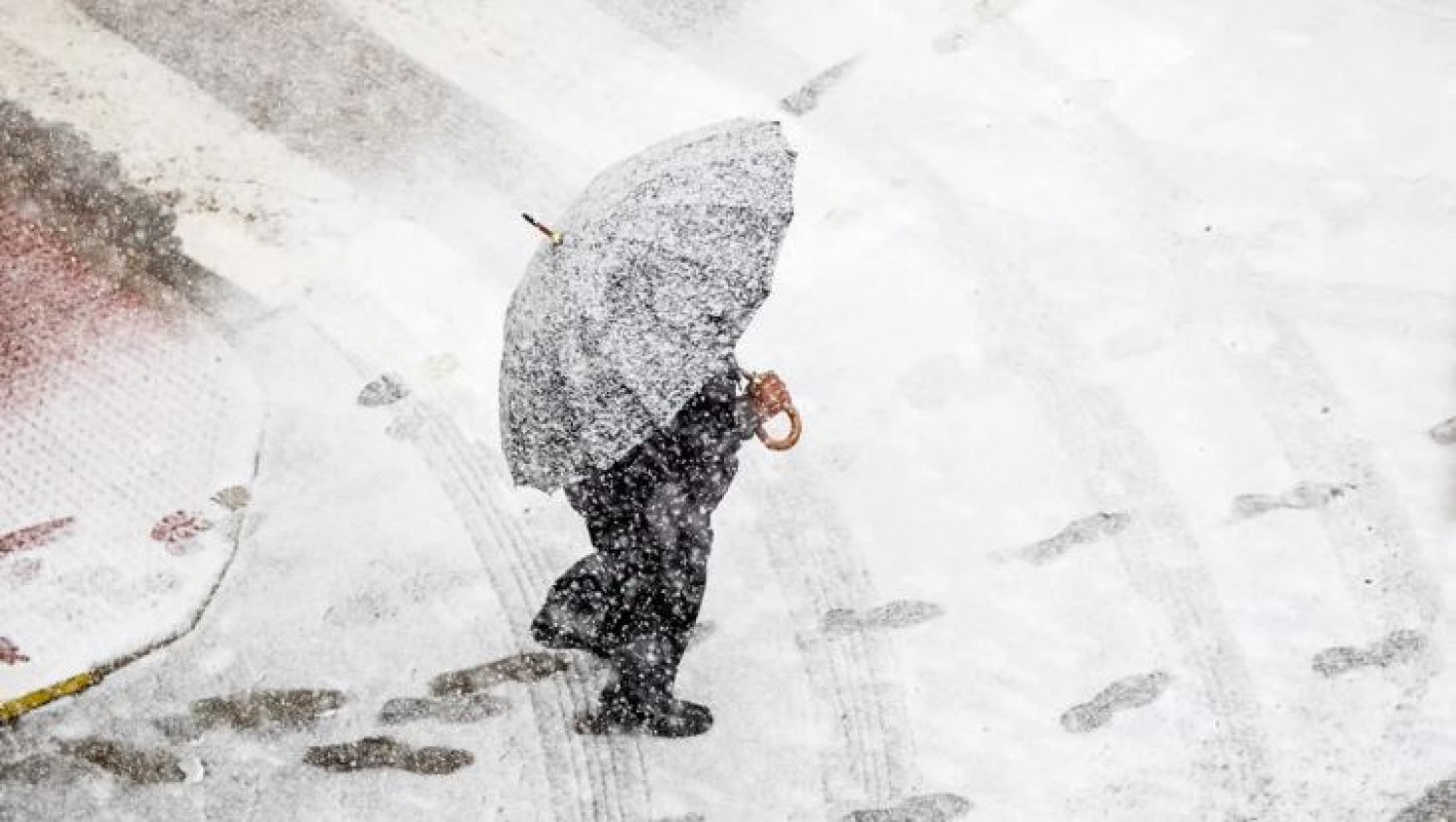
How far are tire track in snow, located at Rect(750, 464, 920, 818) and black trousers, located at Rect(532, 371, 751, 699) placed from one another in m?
0.58

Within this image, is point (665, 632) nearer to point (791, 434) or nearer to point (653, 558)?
point (653, 558)

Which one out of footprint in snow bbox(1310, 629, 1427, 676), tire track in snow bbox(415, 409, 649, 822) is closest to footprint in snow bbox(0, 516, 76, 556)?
tire track in snow bbox(415, 409, 649, 822)

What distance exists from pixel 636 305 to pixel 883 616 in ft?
5.67

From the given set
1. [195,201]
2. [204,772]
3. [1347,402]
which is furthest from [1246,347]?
[195,201]

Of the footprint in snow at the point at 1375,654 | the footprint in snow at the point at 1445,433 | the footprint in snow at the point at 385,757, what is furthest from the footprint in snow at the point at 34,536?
the footprint in snow at the point at 1445,433

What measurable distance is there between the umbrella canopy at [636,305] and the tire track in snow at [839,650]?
1.38 meters

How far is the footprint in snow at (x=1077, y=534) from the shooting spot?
5.44 m

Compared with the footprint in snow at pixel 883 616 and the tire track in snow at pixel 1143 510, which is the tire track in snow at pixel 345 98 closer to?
the tire track in snow at pixel 1143 510

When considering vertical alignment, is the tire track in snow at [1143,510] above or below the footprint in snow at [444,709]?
above

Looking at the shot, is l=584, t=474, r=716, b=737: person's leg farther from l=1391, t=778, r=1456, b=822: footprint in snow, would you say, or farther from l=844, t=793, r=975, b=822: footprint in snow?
l=1391, t=778, r=1456, b=822: footprint in snow

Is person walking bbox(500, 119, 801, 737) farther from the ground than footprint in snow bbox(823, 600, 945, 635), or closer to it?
farther from the ground

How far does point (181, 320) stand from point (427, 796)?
2579 mm

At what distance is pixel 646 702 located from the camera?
5.07 meters

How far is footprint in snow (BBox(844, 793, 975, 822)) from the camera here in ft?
15.9
